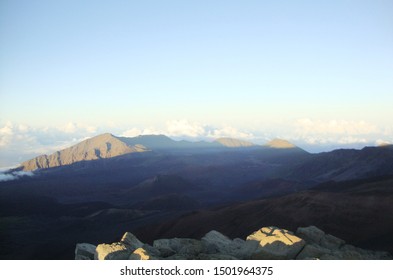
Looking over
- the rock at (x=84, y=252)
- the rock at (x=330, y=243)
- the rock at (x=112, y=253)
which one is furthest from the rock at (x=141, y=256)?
the rock at (x=330, y=243)

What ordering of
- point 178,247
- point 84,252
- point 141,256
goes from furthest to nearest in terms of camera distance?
point 84,252, point 178,247, point 141,256

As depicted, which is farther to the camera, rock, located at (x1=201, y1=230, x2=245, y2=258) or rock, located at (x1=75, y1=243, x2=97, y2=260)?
rock, located at (x1=75, y1=243, x2=97, y2=260)

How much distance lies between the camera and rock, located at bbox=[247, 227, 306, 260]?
25.2 metres

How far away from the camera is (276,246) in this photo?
84.5ft

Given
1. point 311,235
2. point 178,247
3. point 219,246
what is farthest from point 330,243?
point 178,247

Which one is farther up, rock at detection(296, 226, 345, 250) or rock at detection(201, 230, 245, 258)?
rock at detection(201, 230, 245, 258)

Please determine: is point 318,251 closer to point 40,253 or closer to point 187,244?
point 187,244

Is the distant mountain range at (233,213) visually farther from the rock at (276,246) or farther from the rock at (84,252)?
the rock at (84,252)

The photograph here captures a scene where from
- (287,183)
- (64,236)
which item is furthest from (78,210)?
(287,183)

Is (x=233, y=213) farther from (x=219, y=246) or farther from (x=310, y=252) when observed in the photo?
(x=310, y=252)

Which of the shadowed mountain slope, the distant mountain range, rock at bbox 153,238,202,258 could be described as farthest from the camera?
the distant mountain range

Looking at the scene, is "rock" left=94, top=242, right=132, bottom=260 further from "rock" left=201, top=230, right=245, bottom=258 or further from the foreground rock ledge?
"rock" left=201, top=230, right=245, bottom=258

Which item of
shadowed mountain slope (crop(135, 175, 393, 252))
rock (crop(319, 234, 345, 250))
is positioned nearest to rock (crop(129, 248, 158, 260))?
rock (crop(319, 234, 345, 250))

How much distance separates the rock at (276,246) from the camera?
25203 millimetres
